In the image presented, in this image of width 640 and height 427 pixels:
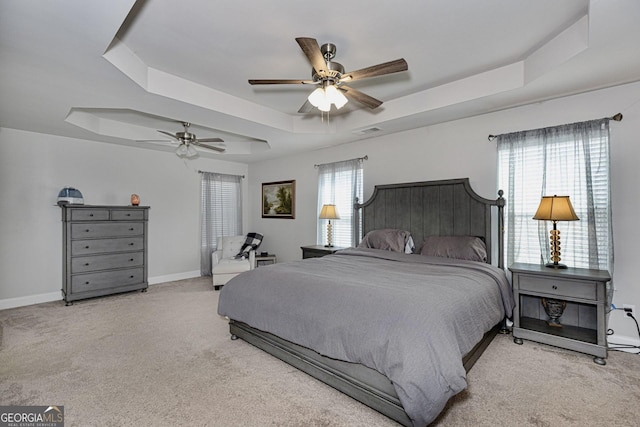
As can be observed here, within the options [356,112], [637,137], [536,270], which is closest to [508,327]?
[536,270]

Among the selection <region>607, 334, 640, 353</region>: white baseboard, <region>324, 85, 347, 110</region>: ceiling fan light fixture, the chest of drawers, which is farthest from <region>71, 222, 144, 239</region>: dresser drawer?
<region>607, 334, 640, 353</region>: white baseboard

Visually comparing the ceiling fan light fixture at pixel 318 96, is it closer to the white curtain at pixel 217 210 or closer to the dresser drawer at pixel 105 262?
the dresser drawer at pixel 105 262

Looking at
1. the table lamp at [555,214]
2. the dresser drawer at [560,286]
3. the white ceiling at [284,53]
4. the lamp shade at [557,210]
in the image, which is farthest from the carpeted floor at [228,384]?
the white ceiling at [284,53]

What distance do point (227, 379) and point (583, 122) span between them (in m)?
4.02

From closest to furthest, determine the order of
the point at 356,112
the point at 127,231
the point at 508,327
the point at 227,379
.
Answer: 1. the point at 227,379
2. the point at 508,327
3. the point at 356,112
4. the point at 127,231

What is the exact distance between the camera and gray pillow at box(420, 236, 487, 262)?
10.9ft

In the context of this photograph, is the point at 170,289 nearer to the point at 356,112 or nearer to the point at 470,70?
the point at 356,112

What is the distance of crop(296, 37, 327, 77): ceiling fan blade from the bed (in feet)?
5.41

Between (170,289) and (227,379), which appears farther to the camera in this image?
(170,289)

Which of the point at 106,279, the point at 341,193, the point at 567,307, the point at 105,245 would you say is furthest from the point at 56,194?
the point at 567,307

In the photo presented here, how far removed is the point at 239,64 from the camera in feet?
9.50

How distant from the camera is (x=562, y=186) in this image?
308 centimetres

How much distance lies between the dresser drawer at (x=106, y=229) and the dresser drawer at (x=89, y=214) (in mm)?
86

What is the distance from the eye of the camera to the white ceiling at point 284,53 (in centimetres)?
206
